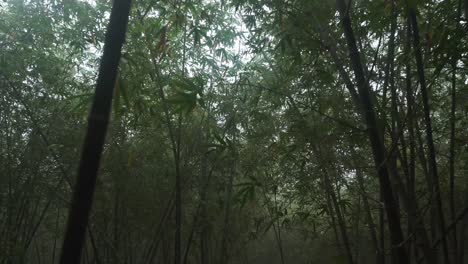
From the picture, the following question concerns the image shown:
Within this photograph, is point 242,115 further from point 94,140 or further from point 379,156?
point 94,140

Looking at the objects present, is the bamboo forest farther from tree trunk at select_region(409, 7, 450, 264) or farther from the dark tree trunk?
the dark tree trunk

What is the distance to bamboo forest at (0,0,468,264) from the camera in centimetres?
190

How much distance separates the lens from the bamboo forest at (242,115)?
1.90m

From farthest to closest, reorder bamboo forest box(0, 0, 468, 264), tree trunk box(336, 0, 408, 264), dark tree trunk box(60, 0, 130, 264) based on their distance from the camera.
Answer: bamboo forest box(0, 0, 468, 264)
tree trunk box(336, 0, 408, 264)
dark tree trunk box(60, 0, 130, 264)

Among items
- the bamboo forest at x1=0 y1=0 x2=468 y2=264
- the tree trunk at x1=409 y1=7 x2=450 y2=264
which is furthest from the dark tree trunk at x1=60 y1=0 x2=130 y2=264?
the tree trunk at x1=409 y1=7 x2=450 y2=264

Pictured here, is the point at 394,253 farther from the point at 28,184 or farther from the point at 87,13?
the point at 28,184

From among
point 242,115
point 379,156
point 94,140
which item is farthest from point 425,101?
point 242,115

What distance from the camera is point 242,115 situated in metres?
3.40

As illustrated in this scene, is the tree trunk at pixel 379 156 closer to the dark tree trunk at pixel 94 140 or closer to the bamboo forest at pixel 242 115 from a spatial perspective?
the bamboo forest at pixel 242 115

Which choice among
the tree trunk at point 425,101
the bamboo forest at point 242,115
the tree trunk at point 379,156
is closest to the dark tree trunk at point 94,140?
the bamboo forest at point 242,115

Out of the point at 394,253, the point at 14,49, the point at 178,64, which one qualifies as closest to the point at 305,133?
the point at 394,253

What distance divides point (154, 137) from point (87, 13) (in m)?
1.29

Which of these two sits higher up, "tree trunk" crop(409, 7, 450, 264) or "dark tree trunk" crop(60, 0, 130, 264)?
"tree trunk" crop(409, 7, 450, 264)

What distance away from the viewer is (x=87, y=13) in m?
3.37
